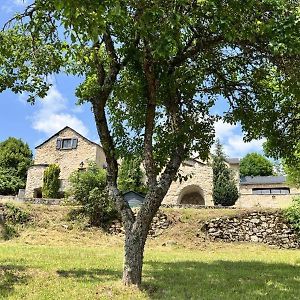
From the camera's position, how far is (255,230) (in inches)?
846

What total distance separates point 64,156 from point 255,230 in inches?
844

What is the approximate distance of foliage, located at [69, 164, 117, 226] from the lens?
2162 cm

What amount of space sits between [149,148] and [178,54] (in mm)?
2385

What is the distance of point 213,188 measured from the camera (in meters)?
35.2

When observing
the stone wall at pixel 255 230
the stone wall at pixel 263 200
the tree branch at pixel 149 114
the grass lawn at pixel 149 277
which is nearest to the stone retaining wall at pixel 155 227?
the stone wall at pixel 255 230

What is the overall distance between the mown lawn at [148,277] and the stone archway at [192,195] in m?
22.0

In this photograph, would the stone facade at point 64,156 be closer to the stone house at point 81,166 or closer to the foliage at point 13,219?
the stone house at point 81,166

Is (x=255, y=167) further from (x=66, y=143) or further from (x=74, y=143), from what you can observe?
(x=66, y=143)

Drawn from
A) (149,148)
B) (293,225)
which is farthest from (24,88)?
(293,225)

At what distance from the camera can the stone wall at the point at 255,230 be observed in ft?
68.9

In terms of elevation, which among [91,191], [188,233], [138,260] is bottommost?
[138,260]

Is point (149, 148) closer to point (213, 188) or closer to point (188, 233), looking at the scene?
point (188, 233)

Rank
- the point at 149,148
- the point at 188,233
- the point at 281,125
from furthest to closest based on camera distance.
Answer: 1. the point at 188,233
2. the point at 281,125
3. the point at 149,148

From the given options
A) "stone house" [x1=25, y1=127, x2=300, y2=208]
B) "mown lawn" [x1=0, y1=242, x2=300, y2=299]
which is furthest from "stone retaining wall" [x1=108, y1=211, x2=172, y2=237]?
"stone house" [x1=25, y1=127, x2=300, y2=208]
